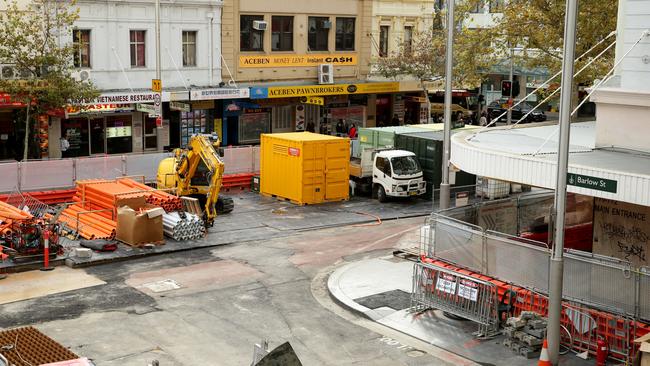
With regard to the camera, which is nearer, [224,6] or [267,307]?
[267,307]

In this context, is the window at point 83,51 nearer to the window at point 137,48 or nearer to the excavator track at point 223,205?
the window at point 137,48

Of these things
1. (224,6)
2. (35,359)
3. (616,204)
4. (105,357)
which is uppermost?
(224,6)

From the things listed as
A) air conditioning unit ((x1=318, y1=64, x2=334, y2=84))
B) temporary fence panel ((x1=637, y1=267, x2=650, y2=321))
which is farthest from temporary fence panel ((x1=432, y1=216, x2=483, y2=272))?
air conditioning unit ((x1=318, y1=64, x2=334, y2=84))

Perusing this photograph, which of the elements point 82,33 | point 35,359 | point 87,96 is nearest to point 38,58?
point 87,96

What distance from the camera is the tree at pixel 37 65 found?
3322 cm

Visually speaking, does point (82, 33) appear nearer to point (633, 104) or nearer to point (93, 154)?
point (93, 154)

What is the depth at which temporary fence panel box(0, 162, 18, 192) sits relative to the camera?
31125mm

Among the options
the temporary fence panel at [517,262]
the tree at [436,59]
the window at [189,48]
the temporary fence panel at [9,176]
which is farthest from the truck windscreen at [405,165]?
the temporary fence panel at [517,262]

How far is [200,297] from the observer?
21766 mm

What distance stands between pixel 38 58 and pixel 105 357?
18.7 meters

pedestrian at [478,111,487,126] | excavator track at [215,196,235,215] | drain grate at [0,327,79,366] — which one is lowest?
excavator track at [215,196,235,215]

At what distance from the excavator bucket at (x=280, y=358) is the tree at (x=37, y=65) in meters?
Answer: 25.0

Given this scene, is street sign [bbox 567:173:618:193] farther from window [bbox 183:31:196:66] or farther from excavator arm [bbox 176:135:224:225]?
window [bbox 183:31:196:66]

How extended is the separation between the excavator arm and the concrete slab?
582 centimetres
